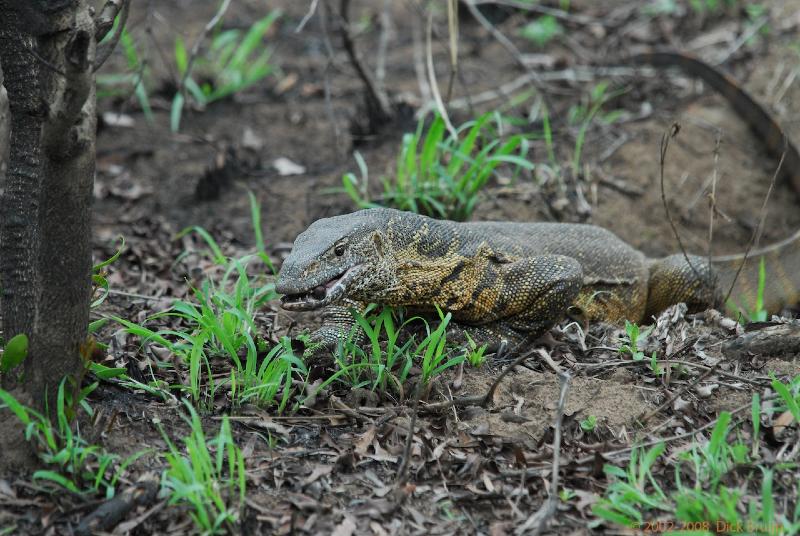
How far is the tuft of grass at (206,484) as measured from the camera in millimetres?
3414

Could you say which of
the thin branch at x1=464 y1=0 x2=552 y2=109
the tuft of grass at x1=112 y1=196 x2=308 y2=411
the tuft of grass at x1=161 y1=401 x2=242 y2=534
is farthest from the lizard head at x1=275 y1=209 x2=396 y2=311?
the thin branch at x1=464 y1=0 x2=552 y2=109

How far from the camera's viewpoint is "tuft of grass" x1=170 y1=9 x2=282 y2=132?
9234 millimetres

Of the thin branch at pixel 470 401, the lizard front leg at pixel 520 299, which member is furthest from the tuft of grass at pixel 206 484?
the lizard front leg at pixel 520 299

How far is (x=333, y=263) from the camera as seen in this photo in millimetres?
4523

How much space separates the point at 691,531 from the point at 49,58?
123 inches

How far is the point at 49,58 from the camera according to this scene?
3.36 metres

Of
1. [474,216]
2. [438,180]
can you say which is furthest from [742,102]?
[438,180]

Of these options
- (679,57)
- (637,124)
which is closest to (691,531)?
(637,124)

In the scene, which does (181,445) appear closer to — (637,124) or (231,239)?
(231,239)

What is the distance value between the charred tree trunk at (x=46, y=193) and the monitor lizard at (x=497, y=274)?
3.52 ft

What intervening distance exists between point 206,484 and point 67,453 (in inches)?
23.7

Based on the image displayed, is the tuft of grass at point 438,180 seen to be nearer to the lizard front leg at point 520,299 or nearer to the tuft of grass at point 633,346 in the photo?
the lizard front leg at point 520,299

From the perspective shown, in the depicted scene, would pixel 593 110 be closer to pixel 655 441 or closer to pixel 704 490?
pixel 655 441

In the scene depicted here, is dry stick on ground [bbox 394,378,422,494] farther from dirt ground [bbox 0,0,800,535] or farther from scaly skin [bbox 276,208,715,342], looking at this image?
scaly skin [bbox 276,208,715,342]
